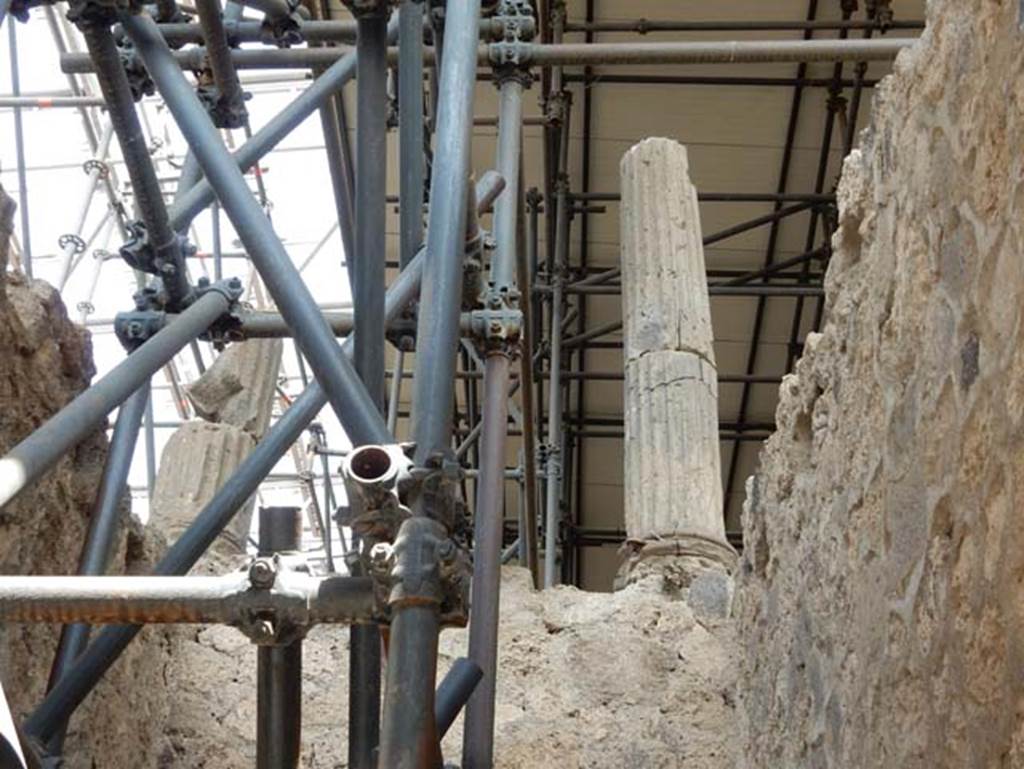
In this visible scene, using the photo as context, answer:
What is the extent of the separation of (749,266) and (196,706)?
37.6ft

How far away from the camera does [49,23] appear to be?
16031mm

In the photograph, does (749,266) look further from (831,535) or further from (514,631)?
(831,535)

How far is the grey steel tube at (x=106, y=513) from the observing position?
4.34m

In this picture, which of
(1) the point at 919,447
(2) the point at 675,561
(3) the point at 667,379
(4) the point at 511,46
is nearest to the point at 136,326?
(1) the point at 919,447

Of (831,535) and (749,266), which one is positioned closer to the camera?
(831,535)

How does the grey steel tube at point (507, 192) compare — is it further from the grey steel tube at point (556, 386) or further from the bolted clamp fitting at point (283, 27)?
the grey steel tube at point (556, 386)

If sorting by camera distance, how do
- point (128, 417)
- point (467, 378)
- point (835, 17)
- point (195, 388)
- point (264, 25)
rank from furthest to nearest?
point (467, 378) → point (835, 17) → point (195, 388) → point (264, 25) → point (128, 417)

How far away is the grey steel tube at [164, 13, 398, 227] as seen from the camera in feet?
17.4

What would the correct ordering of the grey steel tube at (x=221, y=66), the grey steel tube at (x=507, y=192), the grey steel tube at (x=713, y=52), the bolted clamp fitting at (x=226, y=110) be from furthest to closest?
the grey steel tube at (x=713, y=52) → the grey steel tube at (x=507, y=192) → the bolted clamp fitting at (x=226, y=110) → the grey steel tube at (x=221, y=66)

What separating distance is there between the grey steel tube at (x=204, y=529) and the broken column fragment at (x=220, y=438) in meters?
4.60

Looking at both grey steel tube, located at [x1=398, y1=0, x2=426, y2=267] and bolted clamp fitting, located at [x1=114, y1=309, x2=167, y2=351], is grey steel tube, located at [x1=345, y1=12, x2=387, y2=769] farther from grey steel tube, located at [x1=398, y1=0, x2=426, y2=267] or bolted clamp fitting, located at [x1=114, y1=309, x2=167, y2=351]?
bolted clamp fitting, located at [x1=114, y1=309, x2=167, y2=351]

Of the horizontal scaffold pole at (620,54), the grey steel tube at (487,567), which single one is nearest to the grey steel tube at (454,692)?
the grey steel tube at (487,567)

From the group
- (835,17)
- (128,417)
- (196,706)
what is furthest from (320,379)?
(835,17)

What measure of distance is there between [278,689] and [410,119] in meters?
1.49
